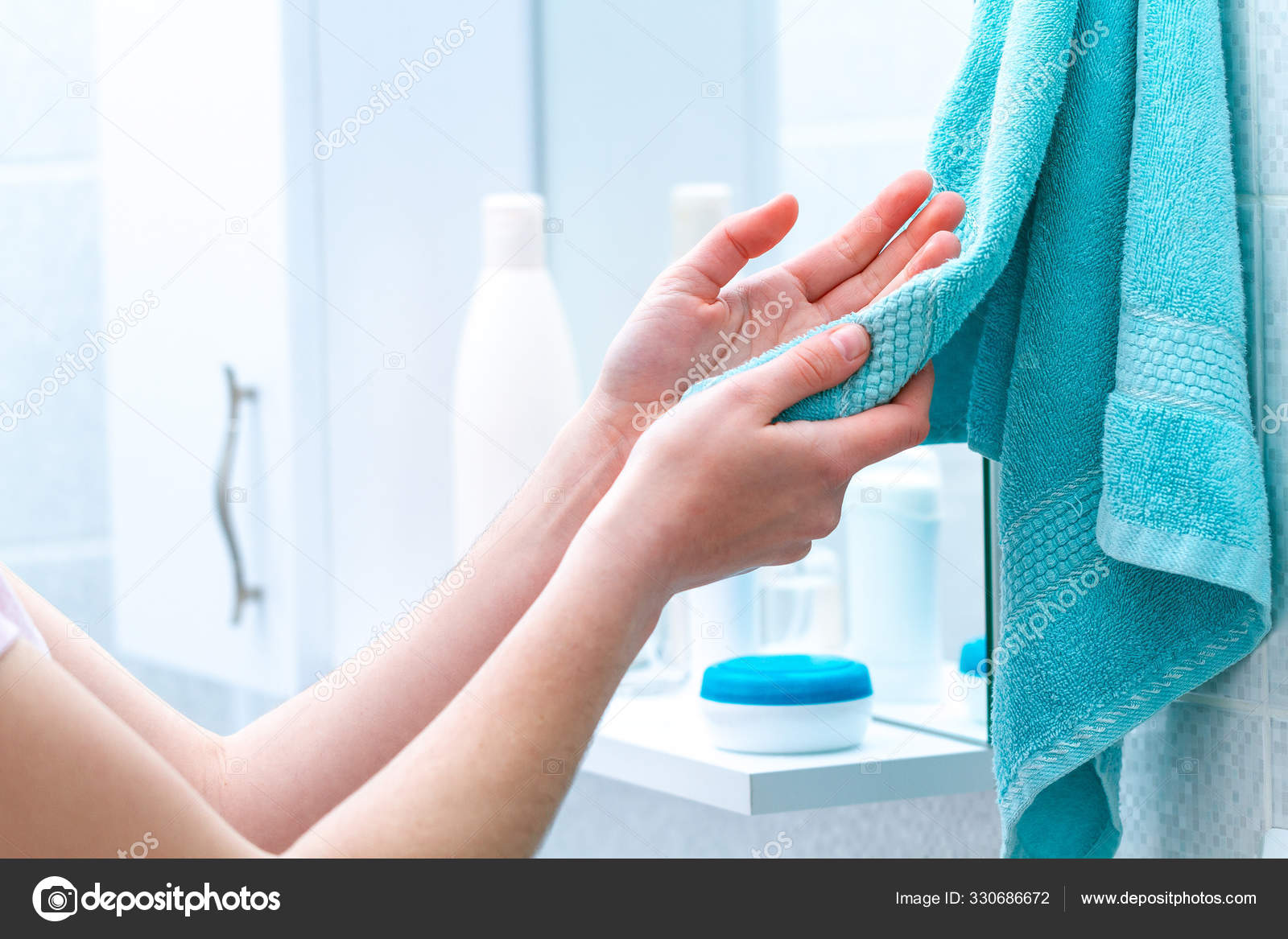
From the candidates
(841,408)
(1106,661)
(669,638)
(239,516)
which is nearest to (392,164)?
(239,516)

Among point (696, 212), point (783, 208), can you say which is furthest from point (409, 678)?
point (696, 212)

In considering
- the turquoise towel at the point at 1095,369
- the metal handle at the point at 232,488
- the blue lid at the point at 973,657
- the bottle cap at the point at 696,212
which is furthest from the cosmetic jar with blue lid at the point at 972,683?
the metal handle at the point at 232,488

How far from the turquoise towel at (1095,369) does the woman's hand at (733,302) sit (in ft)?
0.19

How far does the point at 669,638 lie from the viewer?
3.13ft

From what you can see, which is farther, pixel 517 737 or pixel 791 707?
pixel 791 707

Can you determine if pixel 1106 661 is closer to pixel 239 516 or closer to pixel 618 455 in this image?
pixel 618 455

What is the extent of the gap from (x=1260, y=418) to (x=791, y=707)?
0.30m

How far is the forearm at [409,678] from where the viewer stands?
67cm

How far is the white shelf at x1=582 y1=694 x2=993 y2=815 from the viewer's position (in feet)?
2.47

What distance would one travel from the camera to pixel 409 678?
0.68 m

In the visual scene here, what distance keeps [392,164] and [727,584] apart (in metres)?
0.49

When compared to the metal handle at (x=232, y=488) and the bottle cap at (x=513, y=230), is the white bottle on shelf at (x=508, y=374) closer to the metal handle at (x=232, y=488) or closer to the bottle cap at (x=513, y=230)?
the bottle cap at (x=513, y=230)

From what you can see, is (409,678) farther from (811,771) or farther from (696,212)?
(696,212)
